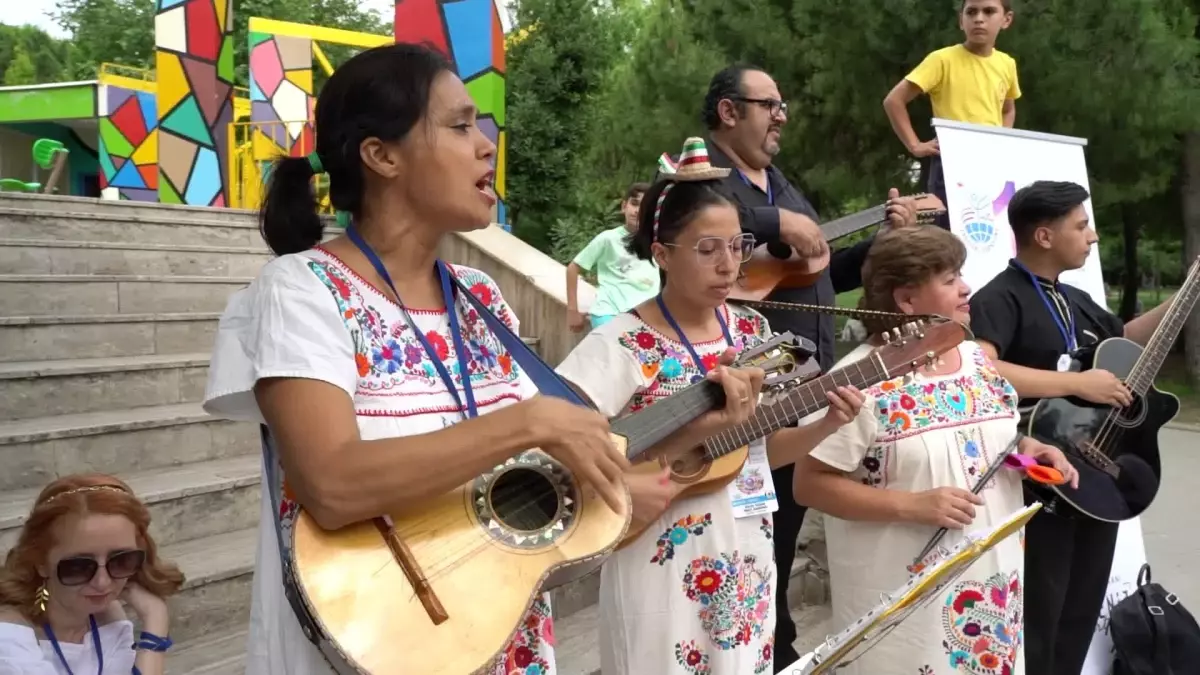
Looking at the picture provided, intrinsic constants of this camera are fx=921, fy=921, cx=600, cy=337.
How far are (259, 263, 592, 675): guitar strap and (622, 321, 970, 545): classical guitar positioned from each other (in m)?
0.57

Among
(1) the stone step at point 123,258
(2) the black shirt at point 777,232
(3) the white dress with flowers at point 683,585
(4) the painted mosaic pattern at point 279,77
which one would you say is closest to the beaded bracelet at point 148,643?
(3) the white dress with flowers at point 683,585

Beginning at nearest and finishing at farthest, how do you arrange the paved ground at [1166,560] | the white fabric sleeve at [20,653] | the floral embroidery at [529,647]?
the floral embroidery at [529,647]
the white fabric sleeve at [20,653]
the paved ground at [1166,560]

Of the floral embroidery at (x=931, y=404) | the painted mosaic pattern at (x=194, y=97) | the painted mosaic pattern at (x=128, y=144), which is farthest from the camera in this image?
the painted mosaic pattern at (x=128, y=144)

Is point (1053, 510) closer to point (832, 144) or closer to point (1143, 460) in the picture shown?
point (1143, 460)

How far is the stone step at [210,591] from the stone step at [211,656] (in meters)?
0.03

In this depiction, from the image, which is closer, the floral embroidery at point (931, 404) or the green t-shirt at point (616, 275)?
the floral embroidery at point (931, 404)

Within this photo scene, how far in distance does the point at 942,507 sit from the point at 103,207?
537 cm

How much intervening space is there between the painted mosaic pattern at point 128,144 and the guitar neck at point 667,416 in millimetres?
16341

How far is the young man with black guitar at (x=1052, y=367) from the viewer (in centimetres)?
283

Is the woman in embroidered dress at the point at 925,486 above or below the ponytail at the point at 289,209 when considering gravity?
below

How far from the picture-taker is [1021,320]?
2.99m

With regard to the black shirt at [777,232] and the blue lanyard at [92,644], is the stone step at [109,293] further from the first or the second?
the black shirt at [777,232]

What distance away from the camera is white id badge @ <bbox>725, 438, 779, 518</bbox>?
2.24 m

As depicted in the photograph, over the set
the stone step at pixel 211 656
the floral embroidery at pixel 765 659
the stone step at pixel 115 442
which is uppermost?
the floral embroidery at pixel 765 659
